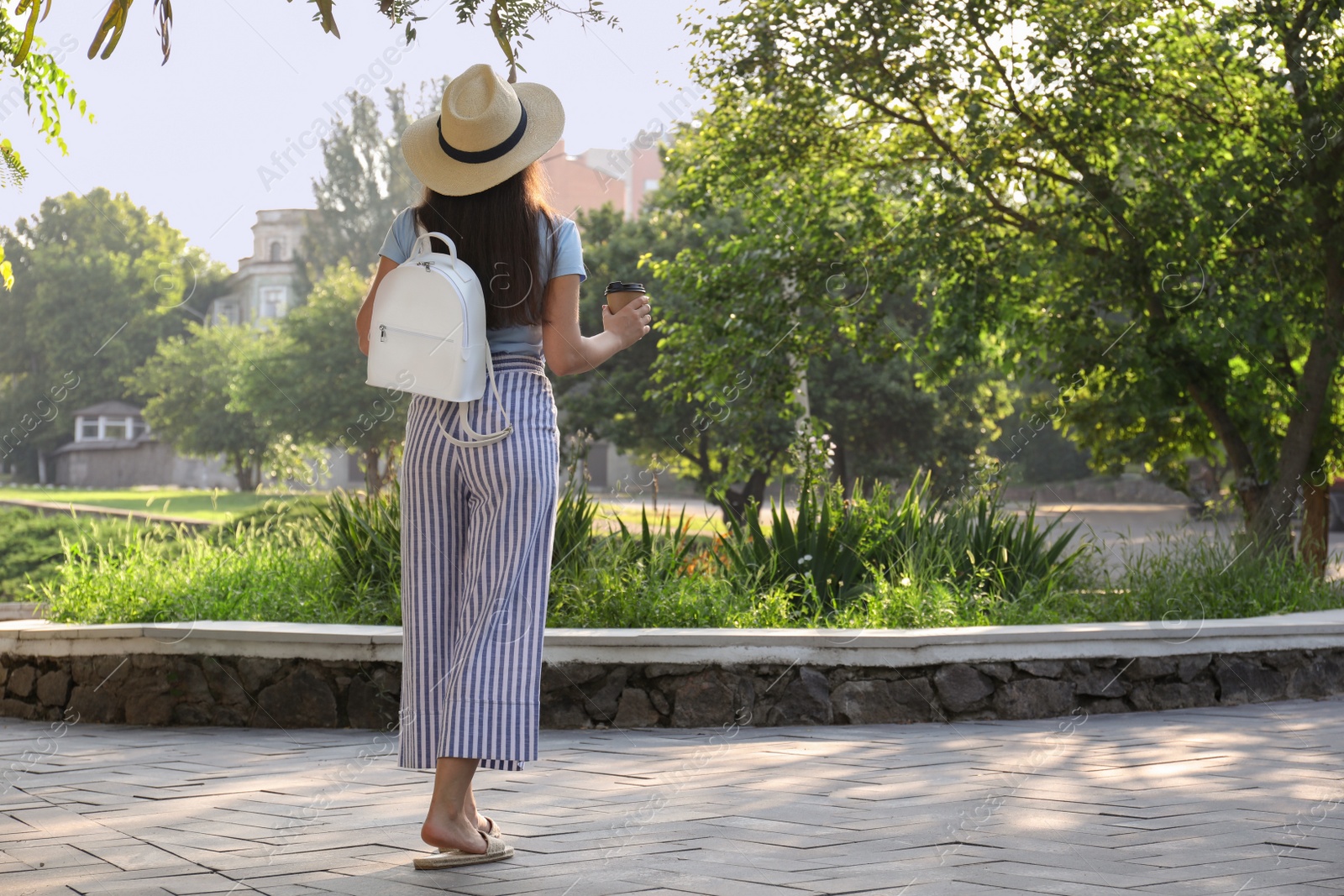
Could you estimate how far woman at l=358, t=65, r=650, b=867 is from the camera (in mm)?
3332

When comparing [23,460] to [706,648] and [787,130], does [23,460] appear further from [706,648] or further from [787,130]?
[706,648]

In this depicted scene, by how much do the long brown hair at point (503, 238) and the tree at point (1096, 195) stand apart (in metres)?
7.14

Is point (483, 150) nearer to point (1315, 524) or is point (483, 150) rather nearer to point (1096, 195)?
point (1096, 195)

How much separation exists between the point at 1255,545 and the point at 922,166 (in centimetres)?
464

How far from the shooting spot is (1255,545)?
8359mm

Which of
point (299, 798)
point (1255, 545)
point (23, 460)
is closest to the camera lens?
point (299, 798)

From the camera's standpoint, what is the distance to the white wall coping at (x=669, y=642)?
5.57 m

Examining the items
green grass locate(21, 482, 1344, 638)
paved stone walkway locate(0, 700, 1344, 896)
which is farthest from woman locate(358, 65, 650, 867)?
green grass locate(21, 482, 1344, 638)

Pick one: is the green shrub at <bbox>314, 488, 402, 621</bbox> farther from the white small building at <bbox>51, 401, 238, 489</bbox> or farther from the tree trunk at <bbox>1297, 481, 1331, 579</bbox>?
the white small building at <bbox>51, 401, 238, 489</bbox>

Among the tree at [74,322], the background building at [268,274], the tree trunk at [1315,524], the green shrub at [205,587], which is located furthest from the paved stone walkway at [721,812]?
the tree at [74,322]

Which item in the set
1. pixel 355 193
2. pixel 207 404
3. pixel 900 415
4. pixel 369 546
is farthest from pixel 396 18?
pixel 355 193

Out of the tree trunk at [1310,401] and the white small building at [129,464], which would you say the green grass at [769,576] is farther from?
the white small building at [129,464]

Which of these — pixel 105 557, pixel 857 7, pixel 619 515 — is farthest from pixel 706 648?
pixel 857 7

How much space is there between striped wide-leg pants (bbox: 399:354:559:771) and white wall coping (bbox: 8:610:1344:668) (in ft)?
6.86
